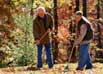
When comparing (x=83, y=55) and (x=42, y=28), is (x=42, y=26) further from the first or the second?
(x=83, y=55)

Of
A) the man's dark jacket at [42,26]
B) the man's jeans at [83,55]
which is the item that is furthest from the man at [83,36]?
the man's dark jacket at [42,26]

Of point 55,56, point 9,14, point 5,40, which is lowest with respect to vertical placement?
point 55,56

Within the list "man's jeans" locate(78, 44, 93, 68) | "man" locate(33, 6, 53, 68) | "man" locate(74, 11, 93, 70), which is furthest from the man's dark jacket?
"man's jeans" locate(78, 44, 93, 68)

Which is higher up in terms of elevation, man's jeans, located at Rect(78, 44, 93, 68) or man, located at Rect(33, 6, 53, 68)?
man, located at Rect(33, 6, 53, 68)

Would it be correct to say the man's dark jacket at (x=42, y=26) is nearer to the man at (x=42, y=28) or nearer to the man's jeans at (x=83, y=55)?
the man at (x=42, y=28)

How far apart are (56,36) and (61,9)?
540 cm

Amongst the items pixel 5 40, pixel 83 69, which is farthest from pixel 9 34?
pixel 83 69

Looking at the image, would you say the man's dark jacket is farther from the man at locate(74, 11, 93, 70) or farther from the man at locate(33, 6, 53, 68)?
the man at locate(74, 11, 93, 70)

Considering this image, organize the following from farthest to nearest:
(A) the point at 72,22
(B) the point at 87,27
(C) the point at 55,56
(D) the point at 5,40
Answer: (A) the point at 72,22, (C) the point at 55,56, (D) the point at 5,40, (B) the point at 87,27

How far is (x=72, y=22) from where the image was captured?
119 ft

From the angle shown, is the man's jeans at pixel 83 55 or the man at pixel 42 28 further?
the man at pixel 42 28

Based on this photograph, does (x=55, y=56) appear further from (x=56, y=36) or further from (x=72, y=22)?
(x=72, y=22)

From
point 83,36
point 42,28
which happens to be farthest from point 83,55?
point 42,28

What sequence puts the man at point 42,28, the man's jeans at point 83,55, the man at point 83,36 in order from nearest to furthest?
the man at point 83,36 → the man's jeans at point 83,55 → the man at point 42,28
